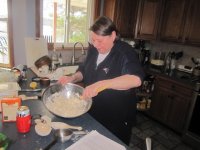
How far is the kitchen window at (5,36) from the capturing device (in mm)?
2674

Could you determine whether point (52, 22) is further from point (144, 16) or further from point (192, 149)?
point (192, 149)

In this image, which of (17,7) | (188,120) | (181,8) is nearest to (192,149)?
(188,120)

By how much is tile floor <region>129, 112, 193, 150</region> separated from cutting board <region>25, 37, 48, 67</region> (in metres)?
1.75

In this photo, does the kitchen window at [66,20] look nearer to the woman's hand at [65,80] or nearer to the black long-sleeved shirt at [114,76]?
the woman's hand at [65,80]

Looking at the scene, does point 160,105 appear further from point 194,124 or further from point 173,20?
point 173,20

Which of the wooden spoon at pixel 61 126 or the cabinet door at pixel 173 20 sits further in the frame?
the cabinet door at pixel 173 20

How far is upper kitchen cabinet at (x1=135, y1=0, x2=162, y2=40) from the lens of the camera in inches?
115

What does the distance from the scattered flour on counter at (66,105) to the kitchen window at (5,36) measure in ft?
6.02

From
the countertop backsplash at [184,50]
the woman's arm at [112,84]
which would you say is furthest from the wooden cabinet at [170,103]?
the woman's arm at [112,84]

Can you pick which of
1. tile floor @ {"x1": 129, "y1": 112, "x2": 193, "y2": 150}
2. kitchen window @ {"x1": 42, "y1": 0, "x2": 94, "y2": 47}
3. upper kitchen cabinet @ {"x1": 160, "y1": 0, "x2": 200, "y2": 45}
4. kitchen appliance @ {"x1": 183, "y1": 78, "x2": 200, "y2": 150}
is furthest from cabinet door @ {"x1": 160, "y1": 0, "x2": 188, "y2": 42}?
tile floor @ {"x1": 129, "y1": 112, "x2": 193, "y2": 150}

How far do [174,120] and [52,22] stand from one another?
7.91 ft

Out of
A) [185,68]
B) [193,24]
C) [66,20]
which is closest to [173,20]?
[193,24]

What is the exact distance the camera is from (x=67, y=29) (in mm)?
3162

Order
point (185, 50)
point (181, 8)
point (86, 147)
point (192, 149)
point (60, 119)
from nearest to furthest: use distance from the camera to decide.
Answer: point (86, 147), point (60, 119), point (192, 149), point (181, 8), point (185, 50)
